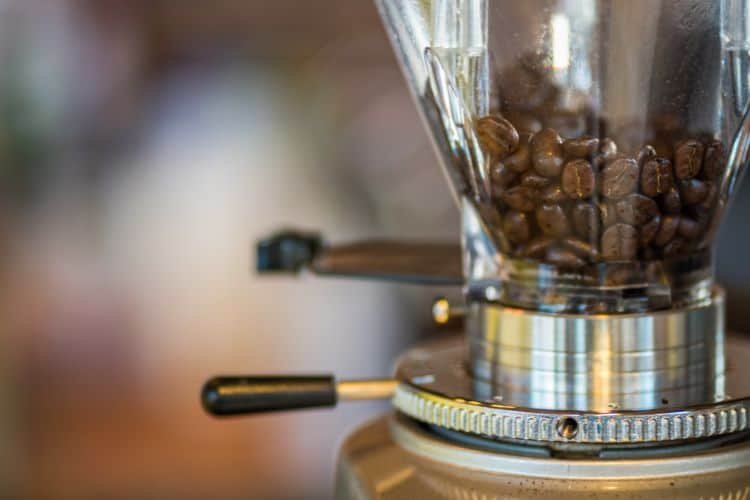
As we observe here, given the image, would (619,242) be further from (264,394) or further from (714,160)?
(264,394)

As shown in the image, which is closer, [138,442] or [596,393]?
[596,393]

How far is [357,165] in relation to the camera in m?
2.11

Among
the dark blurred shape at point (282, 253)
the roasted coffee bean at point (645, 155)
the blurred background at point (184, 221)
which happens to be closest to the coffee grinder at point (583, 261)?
the roasted coffee bean at point (645, 155)

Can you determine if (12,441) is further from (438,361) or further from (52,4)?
(438,361)

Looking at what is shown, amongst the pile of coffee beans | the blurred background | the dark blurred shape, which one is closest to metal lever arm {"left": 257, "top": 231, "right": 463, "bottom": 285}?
the dark blurred shape

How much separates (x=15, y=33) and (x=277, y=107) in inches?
20.7

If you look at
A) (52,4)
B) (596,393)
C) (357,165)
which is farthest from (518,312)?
(52,4)

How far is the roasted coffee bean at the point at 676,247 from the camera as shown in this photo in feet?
1.55

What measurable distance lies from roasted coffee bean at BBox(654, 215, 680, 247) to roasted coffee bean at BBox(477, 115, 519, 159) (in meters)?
0.07

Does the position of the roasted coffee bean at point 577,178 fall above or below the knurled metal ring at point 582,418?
above

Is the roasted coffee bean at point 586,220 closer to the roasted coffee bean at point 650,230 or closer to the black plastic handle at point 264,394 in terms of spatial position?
the roasted coffee bean at point 650,230

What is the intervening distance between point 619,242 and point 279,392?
0.17 meters

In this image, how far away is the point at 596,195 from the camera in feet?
1.50

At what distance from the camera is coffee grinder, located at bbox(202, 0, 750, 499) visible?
438 millimetres
